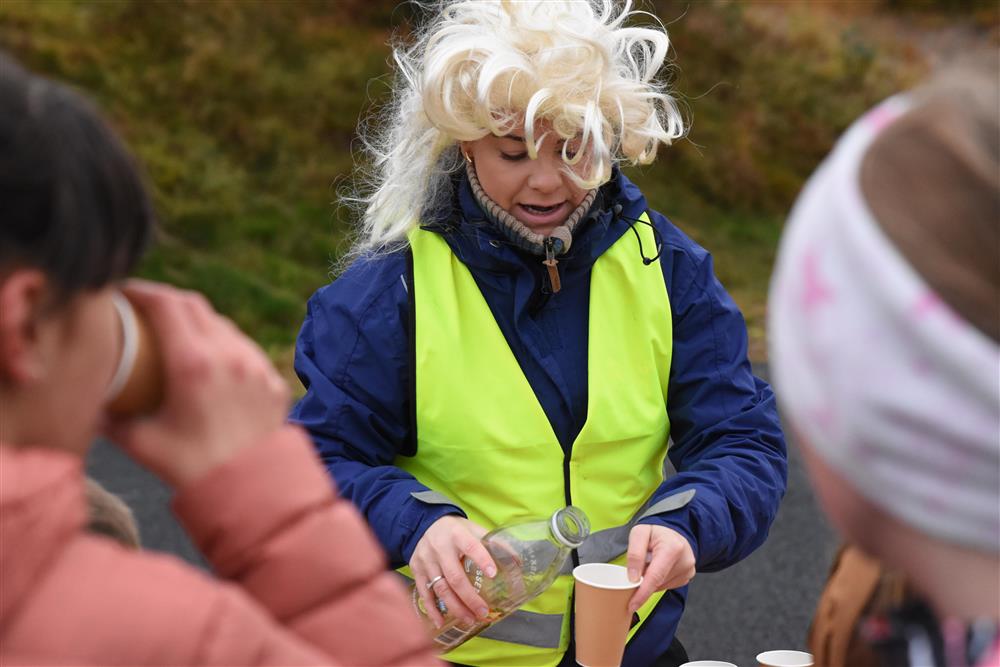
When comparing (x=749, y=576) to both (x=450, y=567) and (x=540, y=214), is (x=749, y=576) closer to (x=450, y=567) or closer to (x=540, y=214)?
(x=540, y=214)

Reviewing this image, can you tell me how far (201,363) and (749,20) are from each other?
37.6 feet

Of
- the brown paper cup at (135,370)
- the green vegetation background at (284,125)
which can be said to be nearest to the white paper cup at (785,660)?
the brown paper cup at (135,370)

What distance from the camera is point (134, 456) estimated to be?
1.32 m

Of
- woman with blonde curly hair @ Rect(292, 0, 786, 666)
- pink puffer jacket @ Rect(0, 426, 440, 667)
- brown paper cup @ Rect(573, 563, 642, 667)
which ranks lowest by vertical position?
brown paper cup @ Rect(573, 563, 642, 667)

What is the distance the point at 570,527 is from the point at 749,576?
3.28m

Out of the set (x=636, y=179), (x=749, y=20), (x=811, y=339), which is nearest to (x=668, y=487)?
(x=811, y=339)

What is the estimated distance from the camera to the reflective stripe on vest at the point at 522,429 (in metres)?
2.68

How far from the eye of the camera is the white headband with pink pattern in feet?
3.26

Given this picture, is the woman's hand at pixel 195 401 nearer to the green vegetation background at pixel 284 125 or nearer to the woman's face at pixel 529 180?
the woman's face at pixel 529 180

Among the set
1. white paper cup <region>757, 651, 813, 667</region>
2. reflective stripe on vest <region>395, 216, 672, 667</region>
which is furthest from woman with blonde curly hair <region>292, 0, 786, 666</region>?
white paper cup <region>757, 651, 813, 667</region>

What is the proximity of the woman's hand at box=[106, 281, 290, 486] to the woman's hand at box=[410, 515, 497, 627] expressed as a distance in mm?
1191

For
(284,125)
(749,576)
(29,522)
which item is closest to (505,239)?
(29,522)

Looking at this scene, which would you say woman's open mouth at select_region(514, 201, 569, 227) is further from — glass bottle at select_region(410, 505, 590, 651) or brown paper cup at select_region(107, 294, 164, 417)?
brown paper cup at select_region(107, 294, 164, 417)

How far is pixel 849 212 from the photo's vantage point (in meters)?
1.03
